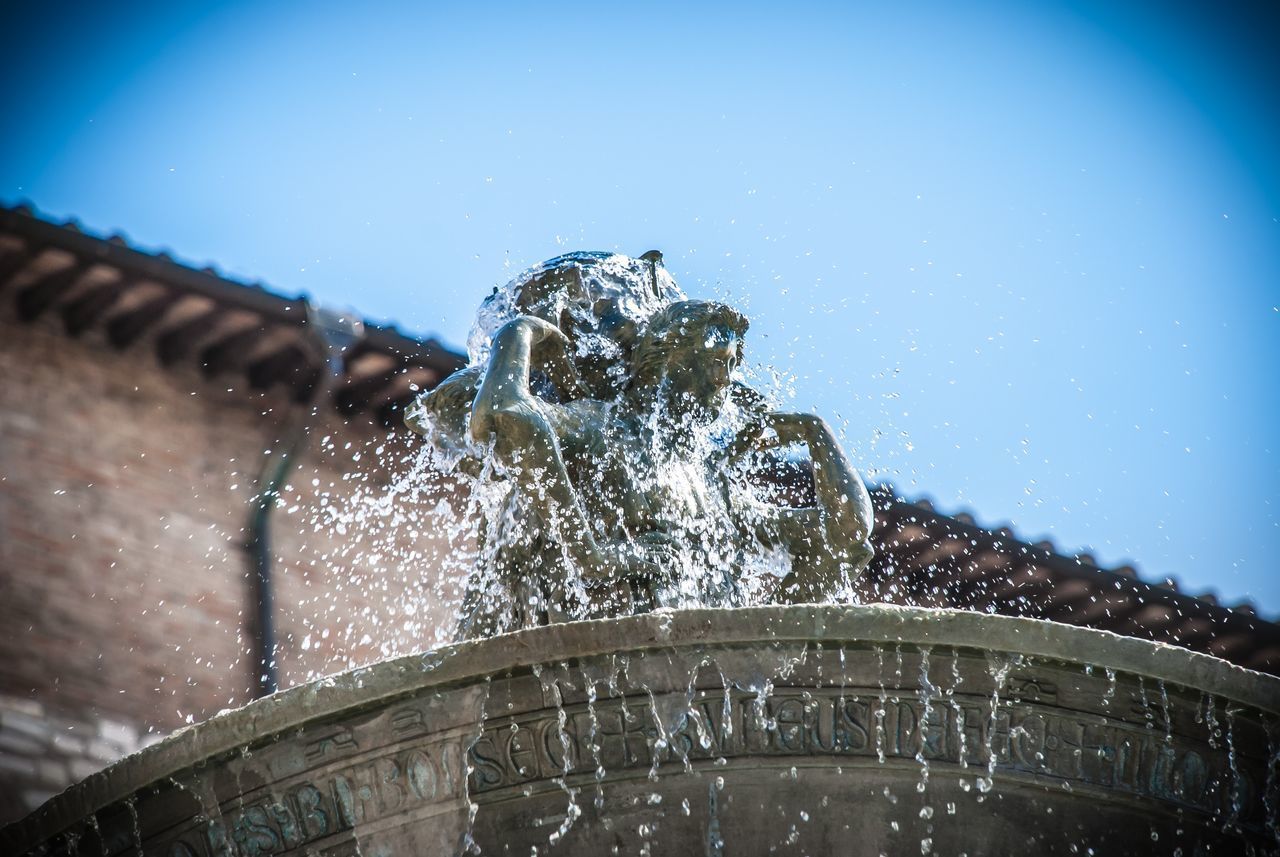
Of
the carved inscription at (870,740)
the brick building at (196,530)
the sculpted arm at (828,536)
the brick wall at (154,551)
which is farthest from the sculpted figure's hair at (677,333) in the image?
the brick wall at (154,551)

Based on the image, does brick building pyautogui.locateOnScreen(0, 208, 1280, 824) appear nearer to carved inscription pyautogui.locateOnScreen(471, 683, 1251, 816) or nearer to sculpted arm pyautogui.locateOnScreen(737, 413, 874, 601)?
sculpted arm pyautogui.locateOnScreen(737, 413, 874, 601)

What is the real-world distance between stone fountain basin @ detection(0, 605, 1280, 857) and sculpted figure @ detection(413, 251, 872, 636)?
476 mm

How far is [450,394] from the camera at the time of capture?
3689 mm

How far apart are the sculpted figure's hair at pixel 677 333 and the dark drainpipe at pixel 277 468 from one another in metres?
7.46

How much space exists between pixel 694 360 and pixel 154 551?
8.62 meters

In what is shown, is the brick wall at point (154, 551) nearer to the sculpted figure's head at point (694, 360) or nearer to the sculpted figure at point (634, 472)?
the sculpted figure at point (634, 472)

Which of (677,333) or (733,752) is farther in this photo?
(677,333)

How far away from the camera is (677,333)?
3.78 metres

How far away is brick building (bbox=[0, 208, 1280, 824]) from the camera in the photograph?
10820 mm

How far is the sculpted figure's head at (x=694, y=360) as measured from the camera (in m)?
3.77

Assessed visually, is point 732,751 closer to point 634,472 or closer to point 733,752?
point 733,752

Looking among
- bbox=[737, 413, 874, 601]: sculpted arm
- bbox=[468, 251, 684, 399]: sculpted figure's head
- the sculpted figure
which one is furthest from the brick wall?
bbox=[737, 413, 874, 601]: sculpted arm

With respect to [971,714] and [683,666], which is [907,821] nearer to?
[971,714]

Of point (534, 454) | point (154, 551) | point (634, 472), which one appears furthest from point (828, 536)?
point (154, 551)
